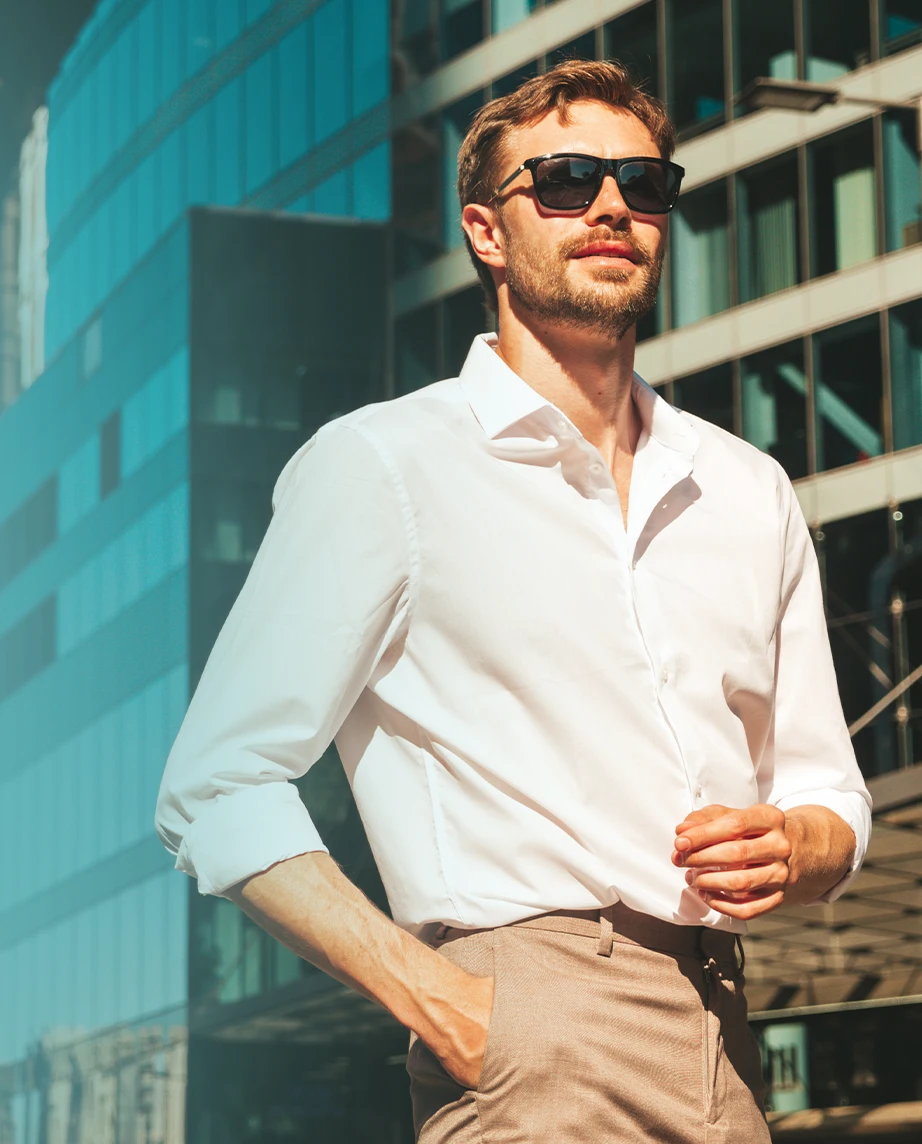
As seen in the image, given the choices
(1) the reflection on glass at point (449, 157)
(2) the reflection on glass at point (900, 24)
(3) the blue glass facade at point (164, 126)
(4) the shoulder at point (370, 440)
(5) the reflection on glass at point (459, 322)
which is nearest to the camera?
(4) the shoulder at point (370, 440)

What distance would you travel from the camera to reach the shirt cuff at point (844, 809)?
233cm

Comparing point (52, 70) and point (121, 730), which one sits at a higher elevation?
point (52, 70)

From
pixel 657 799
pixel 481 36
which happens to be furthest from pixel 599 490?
pixel 481 36

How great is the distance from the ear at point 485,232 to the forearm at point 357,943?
94cm

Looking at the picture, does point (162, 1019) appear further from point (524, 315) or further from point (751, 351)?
point (751, 351)

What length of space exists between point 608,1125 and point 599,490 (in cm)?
80

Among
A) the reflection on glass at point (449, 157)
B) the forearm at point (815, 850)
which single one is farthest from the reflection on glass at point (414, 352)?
the forearm at point (815, 850)

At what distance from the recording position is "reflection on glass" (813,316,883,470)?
17.1 meters

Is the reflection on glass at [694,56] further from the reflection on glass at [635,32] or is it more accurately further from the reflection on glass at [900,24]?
the reflection on glass at [900,24]

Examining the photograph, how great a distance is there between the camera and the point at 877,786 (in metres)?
13.2

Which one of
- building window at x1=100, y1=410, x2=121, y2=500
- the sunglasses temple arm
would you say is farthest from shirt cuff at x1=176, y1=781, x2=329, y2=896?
building window at x1=100, y1=410, x2=121, y2=500

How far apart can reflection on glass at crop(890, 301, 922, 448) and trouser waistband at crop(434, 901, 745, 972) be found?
1465 centimetres

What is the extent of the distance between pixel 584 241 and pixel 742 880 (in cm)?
90

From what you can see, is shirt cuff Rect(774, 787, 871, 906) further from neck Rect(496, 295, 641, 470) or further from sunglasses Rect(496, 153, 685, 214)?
sunglasses Rect(496, 153, 685, 214)
